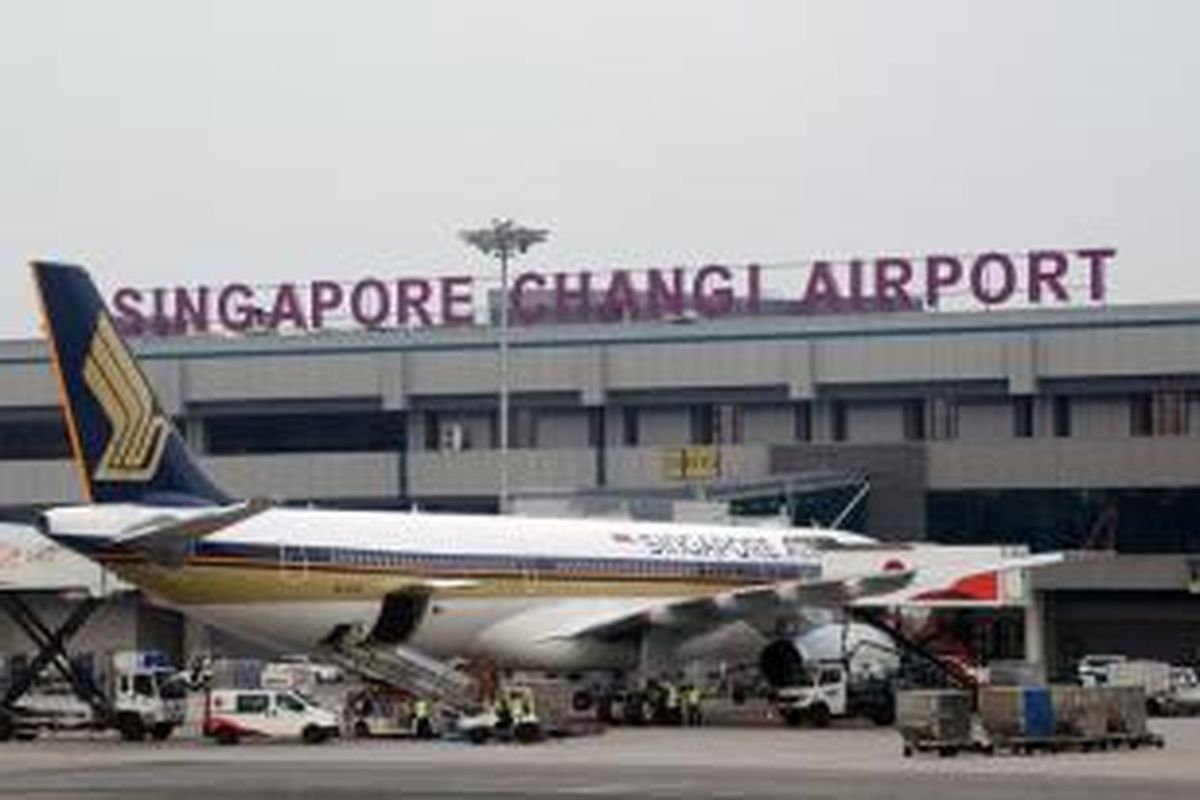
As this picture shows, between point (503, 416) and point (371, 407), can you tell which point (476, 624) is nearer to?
point (503, 416)

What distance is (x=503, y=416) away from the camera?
10194 cm

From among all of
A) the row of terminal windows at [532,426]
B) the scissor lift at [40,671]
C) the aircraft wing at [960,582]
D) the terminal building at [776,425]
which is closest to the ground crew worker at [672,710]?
the aircraft wing at [960,582]

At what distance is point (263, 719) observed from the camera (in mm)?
64125

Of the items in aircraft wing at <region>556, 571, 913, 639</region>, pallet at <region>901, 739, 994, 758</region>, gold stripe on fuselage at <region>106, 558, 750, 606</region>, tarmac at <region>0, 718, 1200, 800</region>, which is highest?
gold stripe on fuselage at <region>106, 558, 750, 606</region>

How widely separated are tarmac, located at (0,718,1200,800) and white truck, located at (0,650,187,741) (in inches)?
44.5

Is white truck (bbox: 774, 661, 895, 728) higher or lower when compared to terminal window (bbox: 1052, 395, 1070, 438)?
lower

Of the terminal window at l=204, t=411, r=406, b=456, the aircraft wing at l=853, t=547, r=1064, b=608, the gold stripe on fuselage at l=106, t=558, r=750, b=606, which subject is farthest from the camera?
the terminal window at l=204, t=411, r=406, b=456

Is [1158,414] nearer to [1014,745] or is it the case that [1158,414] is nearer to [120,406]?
[1014,745]

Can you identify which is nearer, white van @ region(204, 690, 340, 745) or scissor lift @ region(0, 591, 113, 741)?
white van @ region(204, 690, 340, 745)

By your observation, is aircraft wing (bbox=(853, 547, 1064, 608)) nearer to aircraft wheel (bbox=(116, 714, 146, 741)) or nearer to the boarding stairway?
the boarding stairway

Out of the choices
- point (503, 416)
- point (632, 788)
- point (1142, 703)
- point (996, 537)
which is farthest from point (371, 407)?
point (632, 788)

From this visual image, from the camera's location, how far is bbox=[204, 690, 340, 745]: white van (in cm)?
6378

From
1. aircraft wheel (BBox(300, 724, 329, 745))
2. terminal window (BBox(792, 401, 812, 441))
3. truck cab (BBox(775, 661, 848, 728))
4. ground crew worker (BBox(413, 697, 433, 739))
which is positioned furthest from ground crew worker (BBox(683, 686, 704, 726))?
terminal window (BBox(792, 401, 812, 441))

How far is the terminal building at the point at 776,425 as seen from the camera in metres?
107
